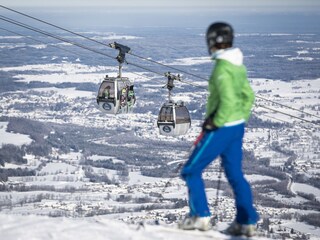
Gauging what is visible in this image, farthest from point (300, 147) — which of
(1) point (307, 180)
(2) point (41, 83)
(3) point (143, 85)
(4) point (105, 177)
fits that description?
(2) point (41, 83)

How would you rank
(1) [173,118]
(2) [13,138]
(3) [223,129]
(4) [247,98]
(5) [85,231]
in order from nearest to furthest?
(3) [223,129], (5) [85,231], (4) [247,98], (1) [173,118], (2) [13,138]

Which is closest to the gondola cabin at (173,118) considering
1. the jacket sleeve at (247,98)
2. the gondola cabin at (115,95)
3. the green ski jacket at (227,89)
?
the gondola cabin at (115,95)

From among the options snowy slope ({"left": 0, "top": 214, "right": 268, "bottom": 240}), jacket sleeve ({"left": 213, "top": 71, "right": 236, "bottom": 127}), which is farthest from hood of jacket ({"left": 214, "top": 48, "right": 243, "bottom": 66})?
snowy slope ({"left": 0, "top": 214, "right": 268, "bottom": 240})

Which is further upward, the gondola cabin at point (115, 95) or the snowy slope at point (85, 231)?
the gondola cabin at point (115, 95)

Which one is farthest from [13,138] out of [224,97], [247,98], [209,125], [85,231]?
[224,97]

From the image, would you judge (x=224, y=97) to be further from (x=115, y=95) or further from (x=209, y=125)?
(x=115, y=95)

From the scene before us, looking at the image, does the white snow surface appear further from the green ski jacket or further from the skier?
the green ski jacket

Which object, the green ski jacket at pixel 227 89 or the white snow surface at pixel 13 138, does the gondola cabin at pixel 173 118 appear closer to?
the green ski jacket at pixel 227 89
